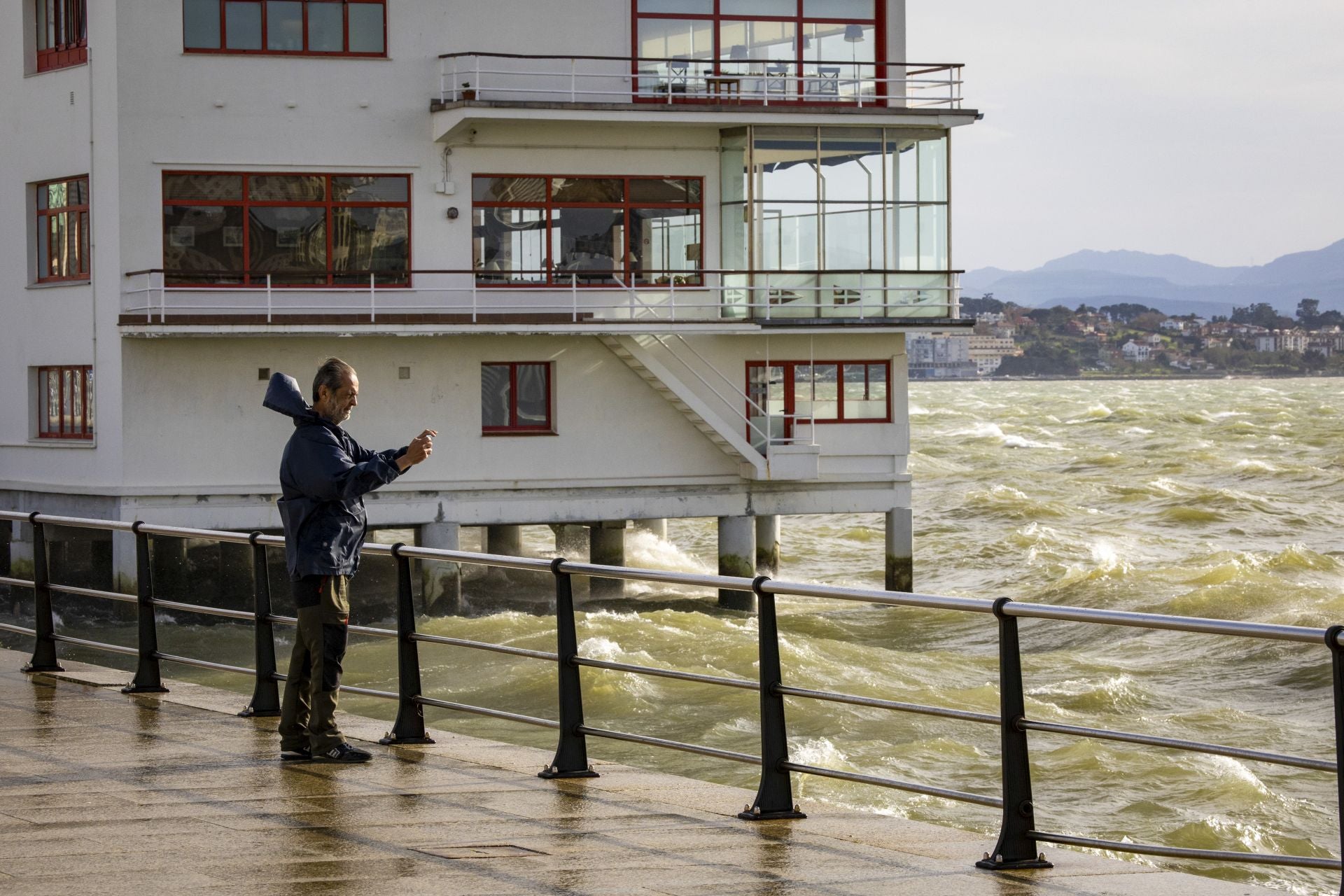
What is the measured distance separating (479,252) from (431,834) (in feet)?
75.0

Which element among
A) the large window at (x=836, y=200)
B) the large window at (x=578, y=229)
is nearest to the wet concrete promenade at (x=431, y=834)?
the large window at (x=578, y=229)

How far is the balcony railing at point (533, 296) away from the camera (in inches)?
1139

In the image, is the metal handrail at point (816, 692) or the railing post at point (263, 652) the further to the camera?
the railing post at point (263, 652)

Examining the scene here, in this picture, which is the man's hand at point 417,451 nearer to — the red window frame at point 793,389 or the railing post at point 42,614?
the railing post at point 42,614

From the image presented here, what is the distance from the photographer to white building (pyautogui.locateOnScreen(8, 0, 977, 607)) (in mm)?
29141

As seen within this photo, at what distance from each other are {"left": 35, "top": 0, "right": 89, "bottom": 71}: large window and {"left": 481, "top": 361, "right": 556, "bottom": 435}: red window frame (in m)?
8.24

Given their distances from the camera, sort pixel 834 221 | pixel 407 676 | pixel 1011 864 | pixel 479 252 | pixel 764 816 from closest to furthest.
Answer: pixel 1011 864
pixel 764 816
pixel 407 676
pixel 479 252
pixel 834 221

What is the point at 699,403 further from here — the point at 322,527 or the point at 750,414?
the point at 322,527

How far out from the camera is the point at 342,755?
9.41 meters

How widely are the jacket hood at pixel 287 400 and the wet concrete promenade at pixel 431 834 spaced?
1.79m

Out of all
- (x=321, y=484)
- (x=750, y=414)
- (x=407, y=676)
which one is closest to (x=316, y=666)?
(x=407, y=676)

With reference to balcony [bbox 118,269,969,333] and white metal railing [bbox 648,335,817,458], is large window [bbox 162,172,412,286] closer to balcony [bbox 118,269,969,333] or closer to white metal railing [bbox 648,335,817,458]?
balcony [bbox 118,269,969,333]

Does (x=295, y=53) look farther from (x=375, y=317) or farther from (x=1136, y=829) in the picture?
(x=1136, y=829)

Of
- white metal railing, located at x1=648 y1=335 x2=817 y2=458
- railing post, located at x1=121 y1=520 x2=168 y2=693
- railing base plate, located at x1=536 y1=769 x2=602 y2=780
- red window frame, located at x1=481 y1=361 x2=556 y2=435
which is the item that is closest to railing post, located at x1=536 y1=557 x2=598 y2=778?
railing base plate, located at x1=536 y1=769 x2=602 y2=780
